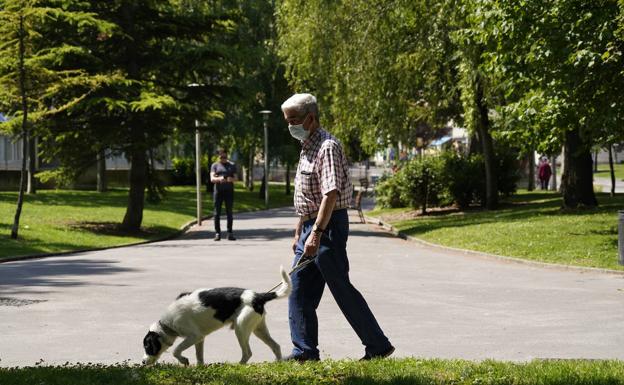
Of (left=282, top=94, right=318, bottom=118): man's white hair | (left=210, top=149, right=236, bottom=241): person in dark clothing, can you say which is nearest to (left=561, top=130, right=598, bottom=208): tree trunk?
(left=210, top=149, right=236, bottom=241): person in dark clothing

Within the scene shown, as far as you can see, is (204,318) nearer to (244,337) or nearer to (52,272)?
(244,337)

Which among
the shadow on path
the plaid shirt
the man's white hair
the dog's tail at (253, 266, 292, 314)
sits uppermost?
the man's white hair

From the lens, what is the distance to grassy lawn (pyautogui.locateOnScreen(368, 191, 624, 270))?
743 inches

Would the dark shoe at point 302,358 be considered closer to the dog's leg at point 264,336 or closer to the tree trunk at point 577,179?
the dog's leg at point 264,336

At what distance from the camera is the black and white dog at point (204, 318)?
7.54 metres

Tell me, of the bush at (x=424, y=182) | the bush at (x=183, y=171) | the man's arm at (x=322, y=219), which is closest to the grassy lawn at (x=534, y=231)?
the bush at (x=424, y=182)

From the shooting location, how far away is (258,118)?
50531 millimetres

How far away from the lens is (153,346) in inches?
297

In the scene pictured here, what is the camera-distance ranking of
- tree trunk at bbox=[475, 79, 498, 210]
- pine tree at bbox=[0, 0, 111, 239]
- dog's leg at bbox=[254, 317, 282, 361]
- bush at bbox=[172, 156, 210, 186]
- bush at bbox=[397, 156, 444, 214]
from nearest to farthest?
dog's leg at bbox=[254, 317, 282, 361]
pine tree at bbox=[0, 0, 111, 239]
tree trunk at bbox=[475, 79, 498, 210]
bush at bbox=[397, 156, 444, 214]
bush at bbox=[172, 156, 210, 186]

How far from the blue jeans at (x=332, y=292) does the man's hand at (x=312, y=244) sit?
0.11 m

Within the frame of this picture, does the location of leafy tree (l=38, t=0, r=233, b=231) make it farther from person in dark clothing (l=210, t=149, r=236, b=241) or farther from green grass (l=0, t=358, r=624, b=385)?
green grass (l=0, t=358, r=624, b=385)

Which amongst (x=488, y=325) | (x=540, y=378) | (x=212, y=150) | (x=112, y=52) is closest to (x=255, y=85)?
(x=212, y=150)

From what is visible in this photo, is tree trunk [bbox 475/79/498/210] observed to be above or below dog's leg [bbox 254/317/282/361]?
above

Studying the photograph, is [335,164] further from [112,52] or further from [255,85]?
[255,85]
